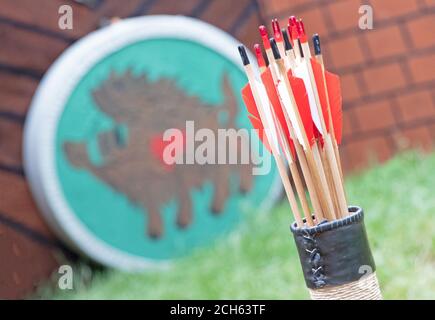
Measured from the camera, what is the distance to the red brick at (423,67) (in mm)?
4141

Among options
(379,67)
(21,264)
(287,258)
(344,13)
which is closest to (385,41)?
(379,67)

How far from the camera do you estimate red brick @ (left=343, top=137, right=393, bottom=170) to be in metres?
4.22

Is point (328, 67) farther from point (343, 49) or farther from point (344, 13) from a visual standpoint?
point (344, 13)

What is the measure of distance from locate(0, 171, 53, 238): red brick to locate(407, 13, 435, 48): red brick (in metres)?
1.83

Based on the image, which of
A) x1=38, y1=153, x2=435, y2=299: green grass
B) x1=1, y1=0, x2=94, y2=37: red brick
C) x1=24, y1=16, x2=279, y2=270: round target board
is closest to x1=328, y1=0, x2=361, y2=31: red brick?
x1=24, y1=16, x2=279, y2=270: round target board

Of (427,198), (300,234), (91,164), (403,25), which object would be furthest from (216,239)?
(300,234)

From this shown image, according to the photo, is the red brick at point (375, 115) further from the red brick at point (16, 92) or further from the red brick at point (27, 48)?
the red brick at point (16, 92)

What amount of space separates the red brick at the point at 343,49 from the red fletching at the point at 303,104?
2.53 m

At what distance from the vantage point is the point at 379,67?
4180mm

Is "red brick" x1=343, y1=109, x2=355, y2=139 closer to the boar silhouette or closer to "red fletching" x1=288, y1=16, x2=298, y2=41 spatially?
the boar silhouette

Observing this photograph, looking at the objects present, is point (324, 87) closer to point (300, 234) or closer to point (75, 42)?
point (300, 234)

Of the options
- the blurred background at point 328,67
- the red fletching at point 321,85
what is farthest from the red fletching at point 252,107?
the blurred background at point 328,67

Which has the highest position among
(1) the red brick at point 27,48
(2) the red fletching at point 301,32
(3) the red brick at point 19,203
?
(1) the red brick at point 27,48

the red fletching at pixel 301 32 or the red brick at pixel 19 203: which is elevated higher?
the red brick at pixel 19 203
